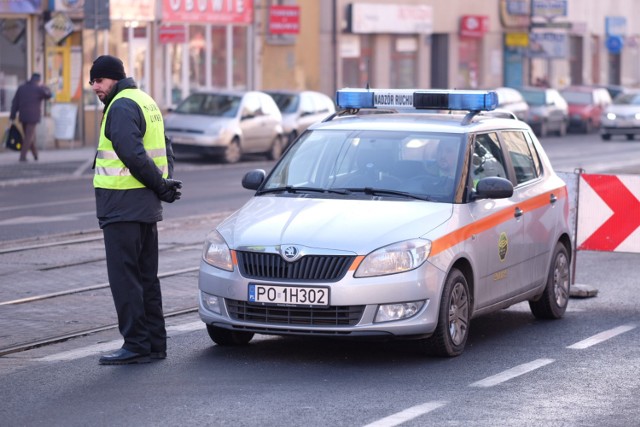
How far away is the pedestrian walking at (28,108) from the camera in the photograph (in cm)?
2972

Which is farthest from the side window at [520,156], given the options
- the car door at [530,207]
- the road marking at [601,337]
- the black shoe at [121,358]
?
the black shoe at [121,358]

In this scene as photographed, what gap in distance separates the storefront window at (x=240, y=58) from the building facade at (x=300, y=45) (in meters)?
0.04

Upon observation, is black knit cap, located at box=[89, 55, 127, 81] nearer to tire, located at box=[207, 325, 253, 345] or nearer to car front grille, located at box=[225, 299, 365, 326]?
car front grille, located at box=[225, 299, 365, 326]

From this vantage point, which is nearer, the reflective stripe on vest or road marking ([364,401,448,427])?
road marking ([364,401,448,427])

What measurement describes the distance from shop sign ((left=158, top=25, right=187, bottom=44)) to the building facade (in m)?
0.04

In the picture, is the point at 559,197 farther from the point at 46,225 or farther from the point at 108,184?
the point at 46,225

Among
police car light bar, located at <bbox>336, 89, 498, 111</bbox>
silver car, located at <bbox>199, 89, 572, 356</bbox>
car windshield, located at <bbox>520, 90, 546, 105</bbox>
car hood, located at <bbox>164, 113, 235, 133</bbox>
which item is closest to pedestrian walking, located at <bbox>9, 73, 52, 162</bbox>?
car hood, located at <bbox>164, 113, 235, 133</bbox>

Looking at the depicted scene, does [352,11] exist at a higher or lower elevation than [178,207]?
higher

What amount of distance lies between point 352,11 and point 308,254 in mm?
39951

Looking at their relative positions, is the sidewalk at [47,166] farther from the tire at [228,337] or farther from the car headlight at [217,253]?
the car headlight at [217,253]

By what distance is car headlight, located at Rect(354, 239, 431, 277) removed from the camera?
8930 mm

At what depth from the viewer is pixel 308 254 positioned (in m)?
8.95

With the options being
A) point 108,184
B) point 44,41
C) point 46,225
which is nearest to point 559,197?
point 108,184

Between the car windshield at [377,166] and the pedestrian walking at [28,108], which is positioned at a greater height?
the car windshield at [377,166]
